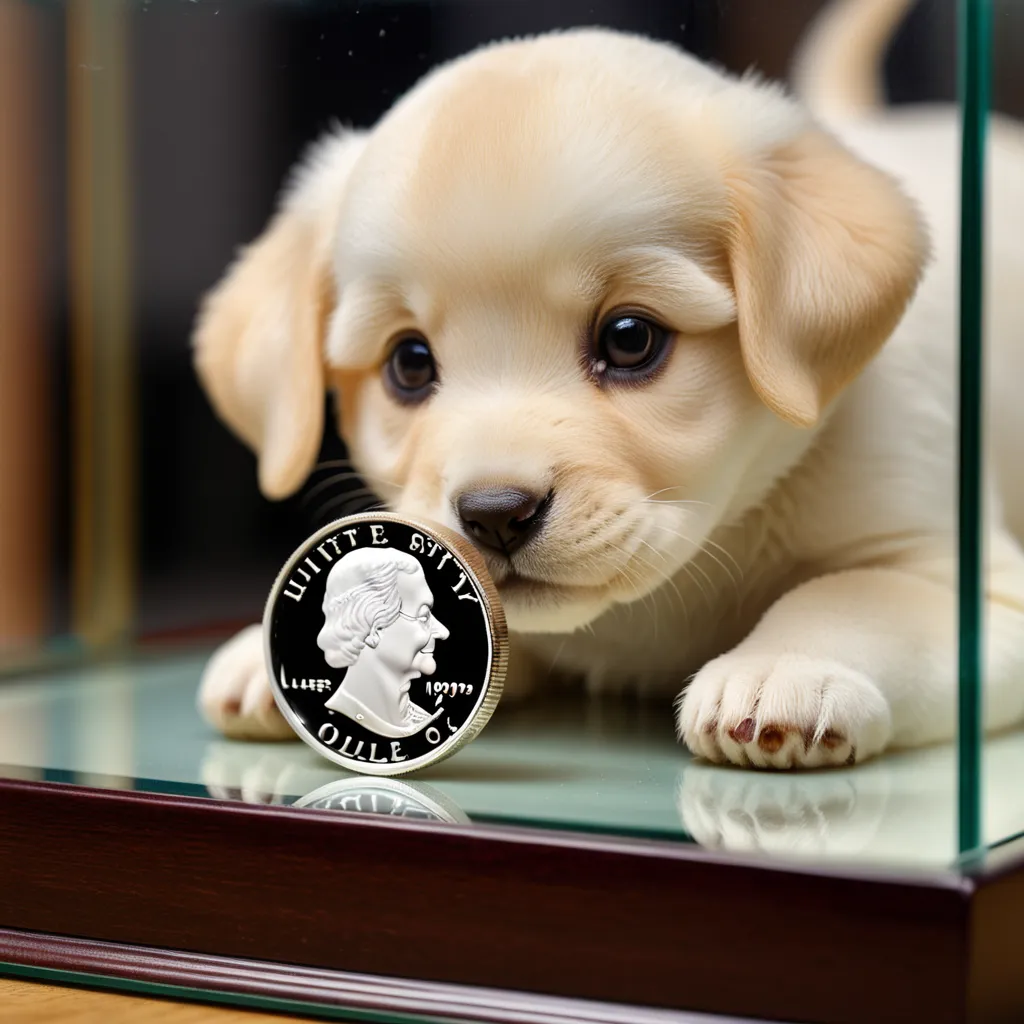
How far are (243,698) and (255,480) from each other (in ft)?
1.88

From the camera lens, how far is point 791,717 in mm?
1481

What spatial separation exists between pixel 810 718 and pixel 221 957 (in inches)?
22.9

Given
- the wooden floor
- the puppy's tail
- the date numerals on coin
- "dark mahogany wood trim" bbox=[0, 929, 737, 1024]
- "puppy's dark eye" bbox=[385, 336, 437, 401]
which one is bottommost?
the wooden floor

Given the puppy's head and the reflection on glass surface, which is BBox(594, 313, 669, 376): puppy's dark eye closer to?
the puppy's head

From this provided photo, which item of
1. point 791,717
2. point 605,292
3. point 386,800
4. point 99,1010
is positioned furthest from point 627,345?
point 99,1010

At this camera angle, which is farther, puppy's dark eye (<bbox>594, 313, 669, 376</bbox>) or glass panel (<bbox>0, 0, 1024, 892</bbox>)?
puppy's dark eye (<bbox>594, 313, 669, 376</bbox>)

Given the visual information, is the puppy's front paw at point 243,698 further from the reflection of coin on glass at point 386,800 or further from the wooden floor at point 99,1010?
the wooden floor at point 99,1010

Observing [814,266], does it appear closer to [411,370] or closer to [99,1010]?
[411,370]

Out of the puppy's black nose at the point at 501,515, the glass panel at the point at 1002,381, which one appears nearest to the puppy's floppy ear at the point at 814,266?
the glass panel at the point at 1002,381

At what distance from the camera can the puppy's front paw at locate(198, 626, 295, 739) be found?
181cm

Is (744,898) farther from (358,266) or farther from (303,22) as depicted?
(303,22)

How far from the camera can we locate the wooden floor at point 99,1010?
53.4 inches

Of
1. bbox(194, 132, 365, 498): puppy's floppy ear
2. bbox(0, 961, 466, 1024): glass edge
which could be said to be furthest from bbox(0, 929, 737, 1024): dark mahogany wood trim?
bbox(194, 132, 365, 498): puppy's floppy ear

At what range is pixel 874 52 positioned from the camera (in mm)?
1604
